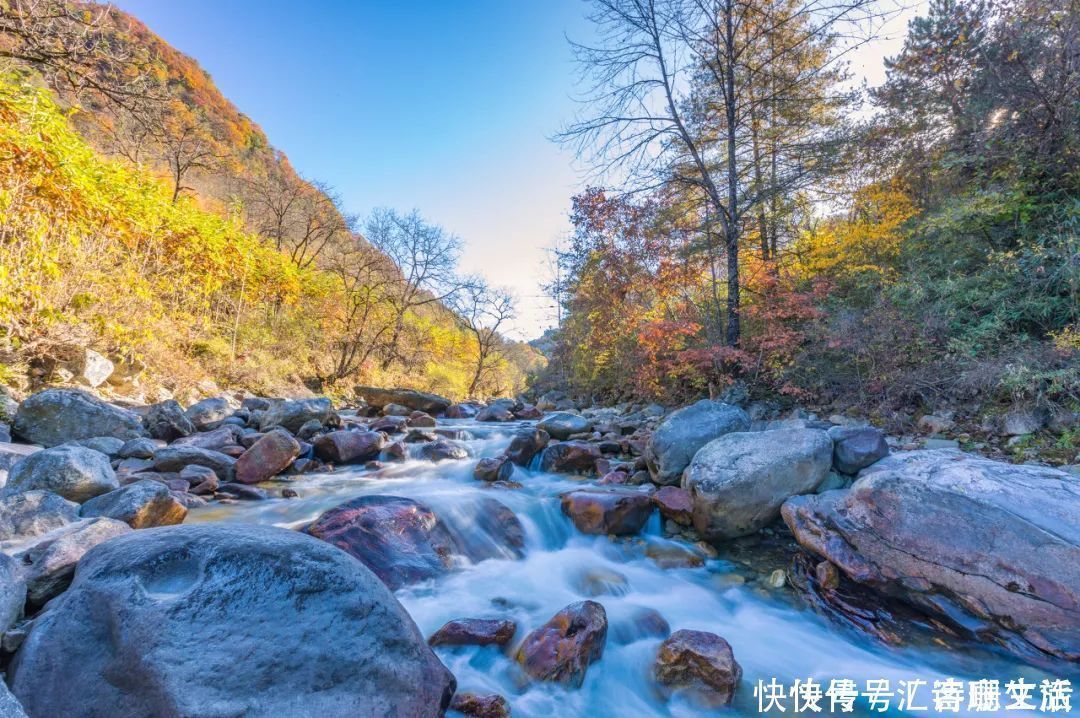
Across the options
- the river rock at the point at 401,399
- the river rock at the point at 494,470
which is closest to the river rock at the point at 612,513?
the river rock at the point at 494,470

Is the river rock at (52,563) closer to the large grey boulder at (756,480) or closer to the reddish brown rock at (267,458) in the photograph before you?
the reddish brown rock at (267,458)

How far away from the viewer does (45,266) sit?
5.78m

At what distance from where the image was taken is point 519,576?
3.73 metres

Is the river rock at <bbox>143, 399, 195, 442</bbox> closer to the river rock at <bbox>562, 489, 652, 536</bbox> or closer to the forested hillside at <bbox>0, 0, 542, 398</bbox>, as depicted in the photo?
the forested hillside at <bbox>0, 0, 542, 398</bbox>

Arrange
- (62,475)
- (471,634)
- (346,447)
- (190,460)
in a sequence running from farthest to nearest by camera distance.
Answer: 1. (346,447)
2. (190,460)
3. (62,475)
4. (471,634)

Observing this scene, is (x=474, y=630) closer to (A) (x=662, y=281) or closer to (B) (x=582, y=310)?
(A) (x=662, y=281)

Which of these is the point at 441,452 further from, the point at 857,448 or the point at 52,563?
the point at 857,448

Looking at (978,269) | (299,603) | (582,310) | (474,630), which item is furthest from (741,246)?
(299,603)

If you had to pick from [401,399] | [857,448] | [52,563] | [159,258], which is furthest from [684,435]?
[159,258]

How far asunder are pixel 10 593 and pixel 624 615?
Answer: 3.30 meters

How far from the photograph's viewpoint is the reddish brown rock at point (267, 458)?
17.3ft

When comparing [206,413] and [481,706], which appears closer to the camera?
[481,706]

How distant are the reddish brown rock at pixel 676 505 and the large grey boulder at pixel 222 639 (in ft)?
9.47

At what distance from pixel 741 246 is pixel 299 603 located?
364 inches
